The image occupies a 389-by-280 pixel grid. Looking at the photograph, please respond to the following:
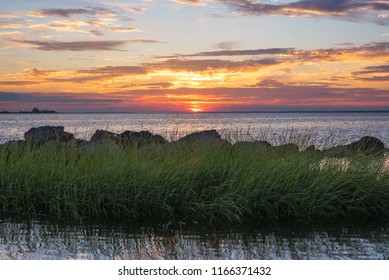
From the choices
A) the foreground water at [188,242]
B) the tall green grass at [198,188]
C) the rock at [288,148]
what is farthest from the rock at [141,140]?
the foreground water at [188,242]

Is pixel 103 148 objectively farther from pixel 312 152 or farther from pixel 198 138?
pixel 312 152

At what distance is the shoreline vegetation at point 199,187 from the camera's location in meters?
10.2

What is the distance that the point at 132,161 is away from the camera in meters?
11.3

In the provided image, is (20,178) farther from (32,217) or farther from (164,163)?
(164,163)

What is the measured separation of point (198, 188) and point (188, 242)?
7.71 ft

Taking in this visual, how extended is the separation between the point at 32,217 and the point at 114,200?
167cm

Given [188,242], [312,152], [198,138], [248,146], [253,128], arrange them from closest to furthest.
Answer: [188,242]
[312,152]
[248,146]
[198,138]
[253,128]

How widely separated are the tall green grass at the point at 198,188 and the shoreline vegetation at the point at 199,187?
0.02m

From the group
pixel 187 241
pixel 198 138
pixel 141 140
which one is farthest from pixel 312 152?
pixel 141 140

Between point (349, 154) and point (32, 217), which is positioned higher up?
point (349, 154)

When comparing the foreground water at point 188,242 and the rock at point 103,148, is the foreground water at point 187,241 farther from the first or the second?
the rock at point 103,148

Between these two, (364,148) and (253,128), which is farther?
(253,128)

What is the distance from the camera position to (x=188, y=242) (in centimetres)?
845
